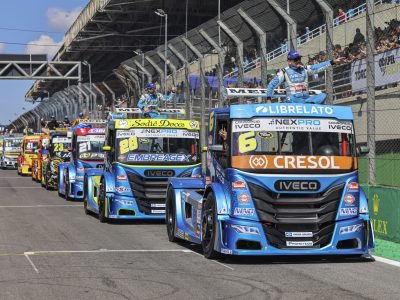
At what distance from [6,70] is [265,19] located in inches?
1645

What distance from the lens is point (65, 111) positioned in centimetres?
5838

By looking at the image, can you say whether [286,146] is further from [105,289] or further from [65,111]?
[65,111]

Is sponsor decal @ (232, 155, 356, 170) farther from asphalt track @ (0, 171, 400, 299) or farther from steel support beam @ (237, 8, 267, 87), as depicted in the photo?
steel support beam @ (237, 8, 267, 87)

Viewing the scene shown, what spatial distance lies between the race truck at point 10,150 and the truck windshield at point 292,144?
141ft

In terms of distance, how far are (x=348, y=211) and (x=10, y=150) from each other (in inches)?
1782

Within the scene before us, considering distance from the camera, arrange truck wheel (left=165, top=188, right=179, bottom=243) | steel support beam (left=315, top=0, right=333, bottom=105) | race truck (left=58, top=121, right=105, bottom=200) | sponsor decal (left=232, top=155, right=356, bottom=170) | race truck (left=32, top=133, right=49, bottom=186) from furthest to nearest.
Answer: race truck (left=32, top=133, right=49, bottom=186) < race truck (left=58, top=121, right=105, bottom=200) < steel support beam (left=315, top=0, right=333, bottom=105) < truck wheel (left=165, top=188, right=179, bottom=243) < sponsor decal (left=232, top=155, right=356, bottom=170)

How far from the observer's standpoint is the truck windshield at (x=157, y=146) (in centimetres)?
1570

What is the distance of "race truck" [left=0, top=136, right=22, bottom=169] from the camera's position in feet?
170

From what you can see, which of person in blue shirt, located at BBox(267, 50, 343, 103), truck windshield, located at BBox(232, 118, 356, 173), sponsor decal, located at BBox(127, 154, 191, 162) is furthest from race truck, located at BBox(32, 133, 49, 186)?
truck windshield, located at BBox(232, 118, 356, 173)

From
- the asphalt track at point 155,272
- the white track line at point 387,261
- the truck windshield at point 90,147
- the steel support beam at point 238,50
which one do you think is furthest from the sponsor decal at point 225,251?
the truck windshield at point 90,147

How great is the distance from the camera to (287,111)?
1038cm

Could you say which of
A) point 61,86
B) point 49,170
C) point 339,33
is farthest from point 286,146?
point 61,86

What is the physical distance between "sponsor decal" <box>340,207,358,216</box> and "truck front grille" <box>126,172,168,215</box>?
5.85 metres

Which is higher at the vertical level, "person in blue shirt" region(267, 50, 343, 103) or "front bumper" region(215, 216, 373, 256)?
"person in blue shirt" region(267, 50, 343, 103)
